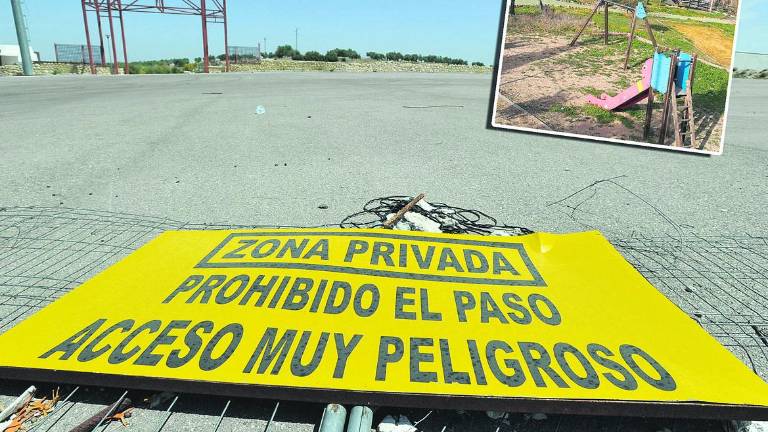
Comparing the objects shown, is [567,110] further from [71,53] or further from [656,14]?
[71,53]

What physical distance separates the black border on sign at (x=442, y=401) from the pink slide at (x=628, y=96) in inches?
88.5

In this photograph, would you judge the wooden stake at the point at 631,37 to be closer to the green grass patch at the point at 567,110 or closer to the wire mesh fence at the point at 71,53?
the green grass patch at the point at 567,110

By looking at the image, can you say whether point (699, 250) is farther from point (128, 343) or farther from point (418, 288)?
point (128, 343)

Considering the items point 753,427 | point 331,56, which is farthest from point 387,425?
point 331,56

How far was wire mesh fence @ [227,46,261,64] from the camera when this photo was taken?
114ft

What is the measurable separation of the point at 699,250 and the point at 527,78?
5.53ft

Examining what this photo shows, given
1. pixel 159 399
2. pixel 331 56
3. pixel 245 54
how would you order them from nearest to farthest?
pixel 159 399, pixel 245 54, pixel 331 56

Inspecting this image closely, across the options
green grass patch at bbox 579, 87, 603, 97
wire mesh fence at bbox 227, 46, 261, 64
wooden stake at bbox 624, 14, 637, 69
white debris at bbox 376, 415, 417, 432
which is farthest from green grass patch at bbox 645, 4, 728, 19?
wire mesh fence at bbox 227, 46, 261, 64

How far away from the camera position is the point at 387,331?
1868mm

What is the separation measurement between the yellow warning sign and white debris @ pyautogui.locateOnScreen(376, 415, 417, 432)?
11 centimetres

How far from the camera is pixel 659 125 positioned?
3.09m

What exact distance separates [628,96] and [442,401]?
2694mm

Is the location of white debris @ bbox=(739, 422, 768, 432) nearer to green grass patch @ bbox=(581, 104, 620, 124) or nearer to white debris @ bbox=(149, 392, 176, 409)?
white debris @ bbox=(149, 392, 176, 409)

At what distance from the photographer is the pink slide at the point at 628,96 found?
3051 millimetres
